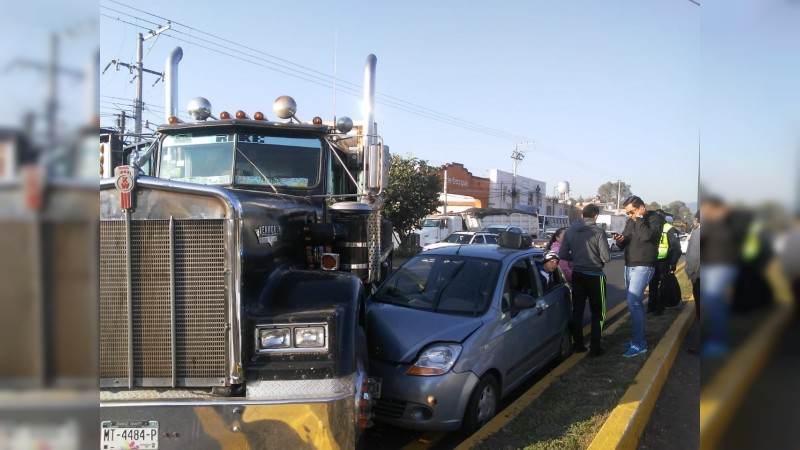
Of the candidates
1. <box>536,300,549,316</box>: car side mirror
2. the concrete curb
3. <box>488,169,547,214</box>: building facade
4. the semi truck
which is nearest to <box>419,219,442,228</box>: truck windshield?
the concrete curb

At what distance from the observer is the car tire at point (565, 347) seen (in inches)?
236

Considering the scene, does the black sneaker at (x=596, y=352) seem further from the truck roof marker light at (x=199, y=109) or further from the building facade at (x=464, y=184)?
the building facade at (x=464, y=184)

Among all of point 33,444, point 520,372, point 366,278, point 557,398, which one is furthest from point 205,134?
point 33,444

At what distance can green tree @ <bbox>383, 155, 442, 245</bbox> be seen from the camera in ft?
80.6

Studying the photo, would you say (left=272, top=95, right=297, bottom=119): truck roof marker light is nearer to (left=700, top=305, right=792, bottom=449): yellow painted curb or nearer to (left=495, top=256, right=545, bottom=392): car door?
(left=495, top=256, right=545, bottom=392): car door

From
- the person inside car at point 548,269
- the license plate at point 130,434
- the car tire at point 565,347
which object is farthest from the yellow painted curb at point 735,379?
the car tire at point 565,347

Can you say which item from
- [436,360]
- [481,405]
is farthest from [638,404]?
[436,360]

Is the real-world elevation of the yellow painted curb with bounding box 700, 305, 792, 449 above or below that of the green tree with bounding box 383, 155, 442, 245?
below

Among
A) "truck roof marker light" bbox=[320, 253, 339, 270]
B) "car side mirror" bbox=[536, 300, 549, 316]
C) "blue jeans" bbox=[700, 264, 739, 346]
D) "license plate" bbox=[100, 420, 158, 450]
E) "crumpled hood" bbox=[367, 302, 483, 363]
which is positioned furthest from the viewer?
"car side mirror" bbox=[536, 300, 549, 316]

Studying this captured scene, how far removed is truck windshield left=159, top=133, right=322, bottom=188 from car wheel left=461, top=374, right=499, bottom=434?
255 centimetres

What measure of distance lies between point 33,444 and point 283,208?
3110 mm

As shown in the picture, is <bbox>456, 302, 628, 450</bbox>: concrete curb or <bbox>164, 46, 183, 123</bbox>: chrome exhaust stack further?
<bbox>164, 46, 183, 123</bbox>: chrome exhaust stack

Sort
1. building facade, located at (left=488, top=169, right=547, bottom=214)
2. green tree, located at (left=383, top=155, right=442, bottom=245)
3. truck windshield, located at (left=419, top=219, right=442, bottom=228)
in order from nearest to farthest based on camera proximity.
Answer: green tree, located at (left=383, top=155, right=442, bottom=245), truck windshield, located at (left=419, top=219, right=442, bottom=228), building facade, located at (left=488, top=169, right=547, bottom=214)

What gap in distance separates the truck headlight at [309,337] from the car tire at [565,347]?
12.8ft
